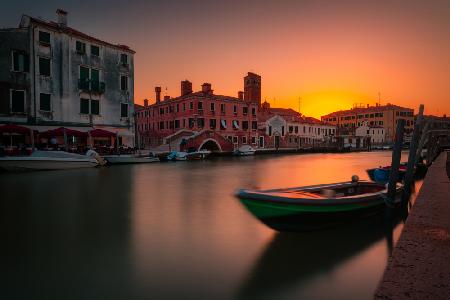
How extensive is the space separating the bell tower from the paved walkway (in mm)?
54443

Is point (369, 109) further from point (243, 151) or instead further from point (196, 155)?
point (196, 155)

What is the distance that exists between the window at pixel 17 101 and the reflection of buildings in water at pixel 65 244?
12.5 m

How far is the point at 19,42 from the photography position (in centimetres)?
2367

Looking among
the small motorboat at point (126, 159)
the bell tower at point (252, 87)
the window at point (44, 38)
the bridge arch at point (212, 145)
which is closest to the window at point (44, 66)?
the window at point (44, 38)

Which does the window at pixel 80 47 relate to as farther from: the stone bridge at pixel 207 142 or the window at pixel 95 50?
the stone bridge at pixel 207 142

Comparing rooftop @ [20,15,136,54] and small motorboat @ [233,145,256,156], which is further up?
rooftop @ [20,15,136,54]

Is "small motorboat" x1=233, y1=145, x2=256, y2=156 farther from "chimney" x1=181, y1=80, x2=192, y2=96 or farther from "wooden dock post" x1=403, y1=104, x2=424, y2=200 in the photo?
"wooden dock post" x1=403, y1=104, x2=424, y2=200

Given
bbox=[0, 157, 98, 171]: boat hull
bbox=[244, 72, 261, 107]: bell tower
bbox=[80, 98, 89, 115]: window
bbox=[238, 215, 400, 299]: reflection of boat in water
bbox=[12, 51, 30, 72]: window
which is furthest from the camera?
bbox=[244, 72, 261, 107]: bell tower

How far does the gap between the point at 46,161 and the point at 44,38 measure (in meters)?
11.0

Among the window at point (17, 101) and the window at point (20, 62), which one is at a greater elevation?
the window at point (20, 62)

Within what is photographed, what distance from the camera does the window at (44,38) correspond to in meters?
24.7

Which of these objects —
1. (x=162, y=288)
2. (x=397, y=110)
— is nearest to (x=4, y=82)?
(x=162, y=288)

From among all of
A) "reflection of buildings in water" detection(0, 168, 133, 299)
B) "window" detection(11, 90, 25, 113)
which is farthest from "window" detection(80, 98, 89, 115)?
"reflection of buildings in water" detection(0, 168, 133, 299)

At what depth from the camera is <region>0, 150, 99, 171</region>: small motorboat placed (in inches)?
792
